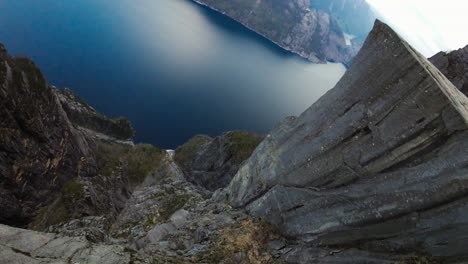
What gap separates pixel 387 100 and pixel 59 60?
548 ft

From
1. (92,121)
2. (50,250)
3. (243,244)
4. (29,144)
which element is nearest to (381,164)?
Answer: (243,244)

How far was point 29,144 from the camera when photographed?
47406 millimetres

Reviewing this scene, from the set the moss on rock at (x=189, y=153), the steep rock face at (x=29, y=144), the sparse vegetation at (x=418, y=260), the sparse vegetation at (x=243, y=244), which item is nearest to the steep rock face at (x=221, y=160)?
the moss on rock at (x=189, y=153)

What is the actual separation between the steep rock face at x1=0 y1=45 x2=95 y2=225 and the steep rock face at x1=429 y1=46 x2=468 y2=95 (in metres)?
52.3

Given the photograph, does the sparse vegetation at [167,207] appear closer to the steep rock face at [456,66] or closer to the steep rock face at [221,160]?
the steep rock face at [221,160]

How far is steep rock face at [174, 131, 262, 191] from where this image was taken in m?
72.3

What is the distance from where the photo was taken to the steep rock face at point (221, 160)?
72.3m

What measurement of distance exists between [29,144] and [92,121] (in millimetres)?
54869

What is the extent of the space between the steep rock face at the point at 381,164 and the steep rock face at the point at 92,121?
81.6 m

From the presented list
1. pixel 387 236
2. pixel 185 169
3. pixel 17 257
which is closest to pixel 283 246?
pixel 387 236

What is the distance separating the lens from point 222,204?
34625mm

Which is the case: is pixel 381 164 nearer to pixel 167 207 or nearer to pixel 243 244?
pixel 243 244

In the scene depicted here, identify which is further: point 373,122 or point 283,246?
point 283,246

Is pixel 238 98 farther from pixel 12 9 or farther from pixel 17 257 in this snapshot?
pixel 17 257
